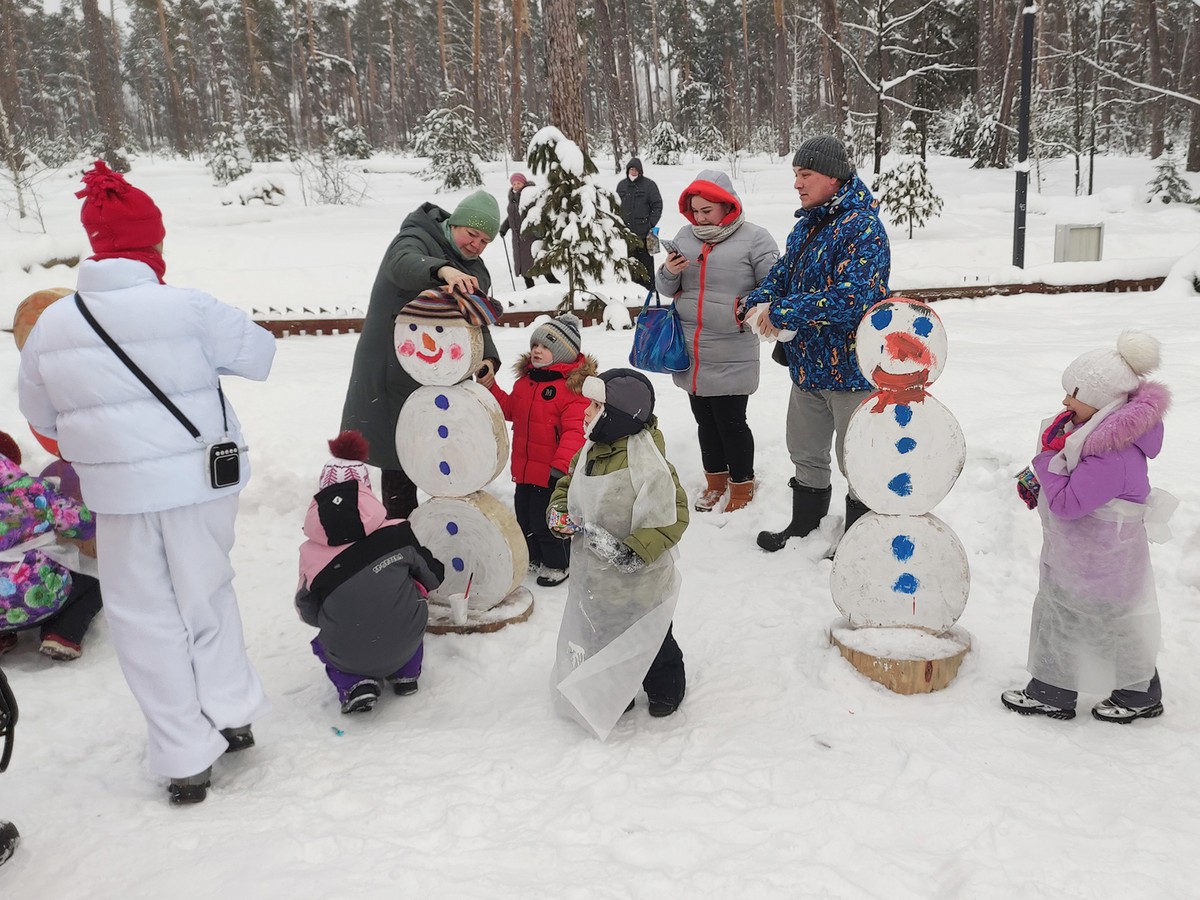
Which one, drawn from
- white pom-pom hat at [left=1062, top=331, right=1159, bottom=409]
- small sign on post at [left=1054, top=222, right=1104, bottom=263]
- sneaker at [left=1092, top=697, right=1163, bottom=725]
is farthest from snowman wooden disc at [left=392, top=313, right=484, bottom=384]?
small sign on post at [left=1054, top=222, right=1104, bottom=263]

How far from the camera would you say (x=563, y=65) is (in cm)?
995

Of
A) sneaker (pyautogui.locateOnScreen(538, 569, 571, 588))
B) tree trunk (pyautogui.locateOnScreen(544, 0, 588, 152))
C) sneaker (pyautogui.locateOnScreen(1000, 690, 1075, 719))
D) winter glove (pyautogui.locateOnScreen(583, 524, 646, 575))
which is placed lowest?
sneaker (pyautogui.locateOnScreen(1000, 690, 1075, 719))

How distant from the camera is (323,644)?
328 centimetres

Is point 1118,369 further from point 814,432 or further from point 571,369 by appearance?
point 571,369

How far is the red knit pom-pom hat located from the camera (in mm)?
2742

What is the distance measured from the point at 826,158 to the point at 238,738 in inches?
134

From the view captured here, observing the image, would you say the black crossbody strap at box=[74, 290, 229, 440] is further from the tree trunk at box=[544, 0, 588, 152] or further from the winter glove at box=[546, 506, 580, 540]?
the tree trunk at box=[544, 0, 588, 152]

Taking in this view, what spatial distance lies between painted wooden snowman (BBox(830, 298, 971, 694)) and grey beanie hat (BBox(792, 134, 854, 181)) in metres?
0.85

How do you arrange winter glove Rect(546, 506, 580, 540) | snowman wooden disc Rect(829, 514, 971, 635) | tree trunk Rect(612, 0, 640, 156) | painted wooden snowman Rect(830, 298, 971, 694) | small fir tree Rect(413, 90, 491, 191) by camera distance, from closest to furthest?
winter glove Rect(546, 506, 580, 540)
painted wooden snowman Rect(830, 298, 971, 694)
snowman wooden disc Rect(829, 514, 971, 635)
small fir tree Rect(413, 90, 491, 191)
tree trunk Rect(612, 0, 640, 156)

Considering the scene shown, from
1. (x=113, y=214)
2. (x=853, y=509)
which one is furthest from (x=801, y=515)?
(x=113, y=214)

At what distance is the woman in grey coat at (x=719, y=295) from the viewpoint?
4.54 metres

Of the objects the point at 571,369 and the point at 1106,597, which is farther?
the point at 571,369

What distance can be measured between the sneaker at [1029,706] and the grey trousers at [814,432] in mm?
1317

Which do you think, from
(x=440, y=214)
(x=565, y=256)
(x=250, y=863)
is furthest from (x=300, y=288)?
(x=250, y=863)
